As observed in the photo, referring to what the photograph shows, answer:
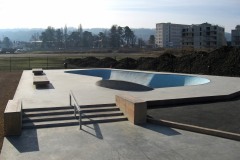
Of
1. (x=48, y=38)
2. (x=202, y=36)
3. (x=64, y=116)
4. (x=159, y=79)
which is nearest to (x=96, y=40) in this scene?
(x=48, y=38)

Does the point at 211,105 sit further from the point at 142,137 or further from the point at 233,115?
the point at 142,137

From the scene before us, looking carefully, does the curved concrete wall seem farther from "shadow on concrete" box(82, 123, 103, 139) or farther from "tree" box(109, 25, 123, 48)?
"tree" box(109, 25, 123, 48)

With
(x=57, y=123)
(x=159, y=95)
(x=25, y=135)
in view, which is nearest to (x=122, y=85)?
(x=159, y=95)

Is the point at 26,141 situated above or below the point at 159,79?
below

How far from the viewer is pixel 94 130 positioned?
1033 cm

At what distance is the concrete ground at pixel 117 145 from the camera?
8.07 metres

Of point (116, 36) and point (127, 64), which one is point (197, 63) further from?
point (116, 36)

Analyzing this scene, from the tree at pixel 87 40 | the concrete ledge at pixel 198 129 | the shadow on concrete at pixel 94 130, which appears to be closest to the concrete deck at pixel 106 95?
the shadow on concrete at pixel 94 130

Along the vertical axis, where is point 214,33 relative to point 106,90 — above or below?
above

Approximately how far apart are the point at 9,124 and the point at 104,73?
19.2 meters

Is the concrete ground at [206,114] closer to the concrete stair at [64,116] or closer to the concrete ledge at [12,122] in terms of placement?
the concrete stair at [64,116]

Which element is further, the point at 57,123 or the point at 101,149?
the point at 57,123

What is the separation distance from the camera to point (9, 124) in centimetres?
974

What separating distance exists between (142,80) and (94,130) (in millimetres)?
14459
